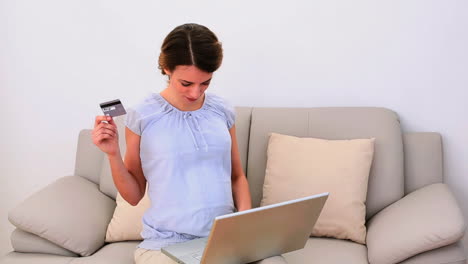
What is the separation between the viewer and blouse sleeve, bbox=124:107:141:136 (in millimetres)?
1814

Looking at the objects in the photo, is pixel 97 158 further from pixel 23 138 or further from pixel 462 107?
pixel 462 107

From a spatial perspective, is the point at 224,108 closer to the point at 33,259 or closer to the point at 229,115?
the point at 229,115

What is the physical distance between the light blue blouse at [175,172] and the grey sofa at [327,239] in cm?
41

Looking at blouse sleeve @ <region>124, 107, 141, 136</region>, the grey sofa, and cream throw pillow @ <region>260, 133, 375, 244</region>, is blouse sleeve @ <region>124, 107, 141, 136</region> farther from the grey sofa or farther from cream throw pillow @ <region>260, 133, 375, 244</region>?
cream throw pillow @ <region>260, 133, 375, 244</region>

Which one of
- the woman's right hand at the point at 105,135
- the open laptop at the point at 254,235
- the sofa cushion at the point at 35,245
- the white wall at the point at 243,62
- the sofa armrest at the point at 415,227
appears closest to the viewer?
the open laptop at the point at 254,235

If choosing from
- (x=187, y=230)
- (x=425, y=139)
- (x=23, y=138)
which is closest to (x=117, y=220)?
(x=187, y=230)

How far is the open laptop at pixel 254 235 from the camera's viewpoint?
4.81ft

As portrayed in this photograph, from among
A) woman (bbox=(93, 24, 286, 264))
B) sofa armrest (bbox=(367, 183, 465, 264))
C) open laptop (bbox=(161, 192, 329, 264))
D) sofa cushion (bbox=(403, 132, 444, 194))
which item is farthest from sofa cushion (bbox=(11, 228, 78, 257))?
sofa cushion (bbox=(403, 132, 444, 194))

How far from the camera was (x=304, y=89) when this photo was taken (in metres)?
2.72

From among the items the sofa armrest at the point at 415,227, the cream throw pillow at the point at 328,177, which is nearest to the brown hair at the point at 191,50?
the cream throw pillow at the point at 328,177

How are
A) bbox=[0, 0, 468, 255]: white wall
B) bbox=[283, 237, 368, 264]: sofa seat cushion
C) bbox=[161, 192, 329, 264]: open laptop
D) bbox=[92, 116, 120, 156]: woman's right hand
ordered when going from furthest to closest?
1. bbox=[0, 0, 468, 255]: white wall
2. bbox=[283, 237, 368, 264]: sofa seat cushion
3. bbox=[92, 116, 120, 156]: woman's right hand
4. bbox=[161, 192, 329, 264]: open laptop

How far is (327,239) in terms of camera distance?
2299 millimetres

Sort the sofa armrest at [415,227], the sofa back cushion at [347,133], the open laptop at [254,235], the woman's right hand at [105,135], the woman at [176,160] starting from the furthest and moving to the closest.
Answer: the sofa back cushion at [347,133]
the sofa armrest at [415,227]
the woman at [176,160]
the woman's right hand at [105,135]
the open laptop at [254,235]

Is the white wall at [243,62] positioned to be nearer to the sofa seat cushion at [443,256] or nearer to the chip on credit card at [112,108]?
the sofa seat cushion at [443,256]
